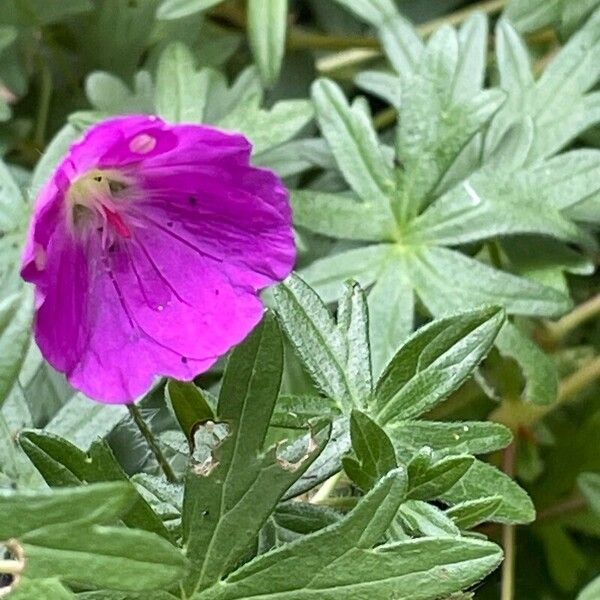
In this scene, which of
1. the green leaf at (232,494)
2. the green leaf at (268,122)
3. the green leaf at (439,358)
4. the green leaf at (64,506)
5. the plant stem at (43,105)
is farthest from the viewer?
the plant stem at (43,105)

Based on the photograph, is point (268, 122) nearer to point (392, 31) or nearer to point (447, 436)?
point (392, 31)

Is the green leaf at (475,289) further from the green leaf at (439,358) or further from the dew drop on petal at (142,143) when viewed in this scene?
the dew drop on petal at (142,143)

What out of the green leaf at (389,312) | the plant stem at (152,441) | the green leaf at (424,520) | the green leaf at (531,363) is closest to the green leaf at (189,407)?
the plant stem at (152,441)

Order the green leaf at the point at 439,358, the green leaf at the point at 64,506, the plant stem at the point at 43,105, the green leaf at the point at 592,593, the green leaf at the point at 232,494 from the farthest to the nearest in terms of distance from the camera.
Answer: the plant stem at the point at 43,105 < the green leaf at the point at 592,593 < the green leaf at the point at 439,358 < the green leaf at the point at 232,494 < the green leaf at the point at 64,506

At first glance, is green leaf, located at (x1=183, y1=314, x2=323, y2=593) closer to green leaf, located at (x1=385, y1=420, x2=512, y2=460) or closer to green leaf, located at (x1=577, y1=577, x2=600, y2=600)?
green leaf, located at (x1=385, y1=420, x2=512, y2=460)

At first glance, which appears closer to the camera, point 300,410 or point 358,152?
point 300,410

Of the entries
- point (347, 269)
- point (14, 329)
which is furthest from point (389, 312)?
point (14, 329)

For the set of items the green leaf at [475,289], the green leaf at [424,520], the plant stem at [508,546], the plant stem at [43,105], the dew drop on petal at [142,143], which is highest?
the dew drop on petal at [142,143]
